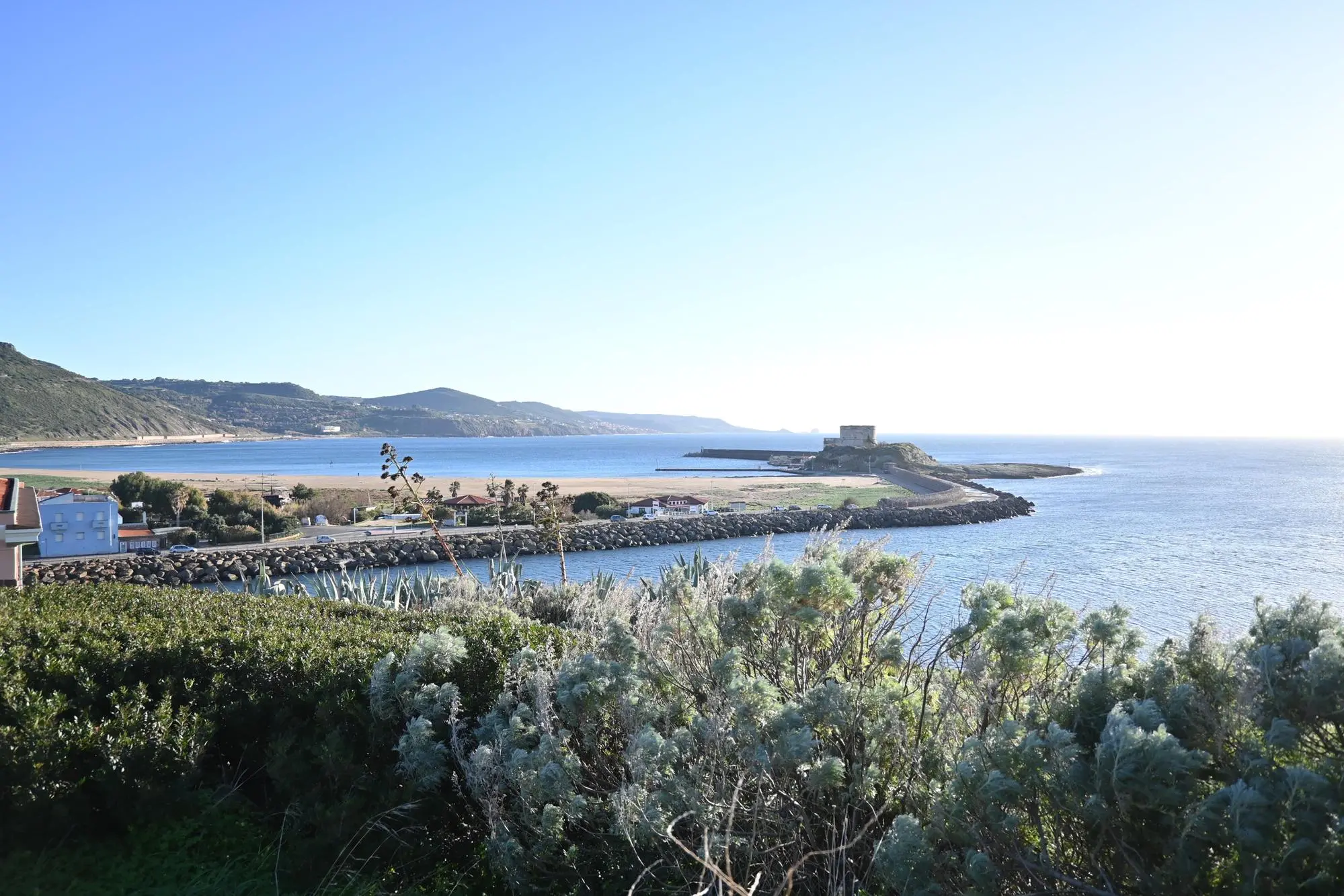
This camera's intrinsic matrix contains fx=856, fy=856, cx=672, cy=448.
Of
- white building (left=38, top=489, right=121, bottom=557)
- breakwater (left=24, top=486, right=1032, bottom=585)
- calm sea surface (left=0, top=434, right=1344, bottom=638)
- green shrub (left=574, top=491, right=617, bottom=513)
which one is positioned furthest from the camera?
Answer: green shrub (left=574, top=491, right=617, bottom=513)

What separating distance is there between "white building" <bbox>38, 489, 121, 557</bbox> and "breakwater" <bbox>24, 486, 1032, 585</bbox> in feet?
2.69

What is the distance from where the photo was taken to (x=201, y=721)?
388cm

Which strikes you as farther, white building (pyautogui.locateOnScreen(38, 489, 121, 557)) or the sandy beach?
the sandy beach

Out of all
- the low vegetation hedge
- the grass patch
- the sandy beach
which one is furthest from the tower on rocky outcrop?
the low vegetation hedge

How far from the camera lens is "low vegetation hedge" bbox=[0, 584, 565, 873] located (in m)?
3.57

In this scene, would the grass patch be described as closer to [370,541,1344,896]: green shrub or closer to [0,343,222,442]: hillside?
[370,541,1344,896]: green shrub

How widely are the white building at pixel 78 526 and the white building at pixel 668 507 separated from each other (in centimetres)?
2136

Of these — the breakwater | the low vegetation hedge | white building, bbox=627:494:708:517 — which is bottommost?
the breakwater

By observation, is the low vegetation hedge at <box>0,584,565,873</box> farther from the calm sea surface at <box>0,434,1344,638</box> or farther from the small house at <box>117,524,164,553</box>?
the small house at <box>117,524,164,553</box>

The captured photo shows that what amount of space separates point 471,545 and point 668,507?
44.5ft

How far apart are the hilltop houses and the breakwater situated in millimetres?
8427

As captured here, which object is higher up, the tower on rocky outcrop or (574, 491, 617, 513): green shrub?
the tower on rocky outcrop

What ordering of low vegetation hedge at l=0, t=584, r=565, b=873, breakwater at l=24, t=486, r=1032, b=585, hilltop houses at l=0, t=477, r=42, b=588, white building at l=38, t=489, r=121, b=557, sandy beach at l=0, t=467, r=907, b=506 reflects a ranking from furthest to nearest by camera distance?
sandy beach at l=0, t=467, r=907, b=506
white building at l=38, t=489, r=121, b=557
breakwater at l=24, t=486, r=1032, b=585
hilltop houses at l=0, t=477, r=42, b=588
low vegetation hedge at l=0, t=584, r=565, b=873

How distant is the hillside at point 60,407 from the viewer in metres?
114
